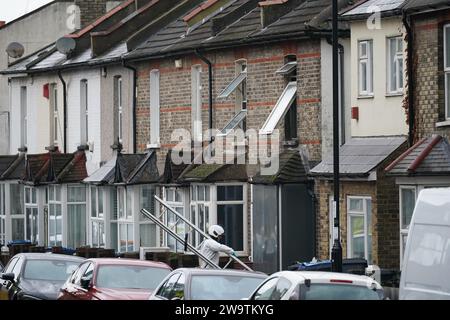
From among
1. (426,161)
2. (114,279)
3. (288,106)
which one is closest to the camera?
(114,279)

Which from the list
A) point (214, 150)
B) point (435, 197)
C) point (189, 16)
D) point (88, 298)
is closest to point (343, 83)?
point (214, 150)

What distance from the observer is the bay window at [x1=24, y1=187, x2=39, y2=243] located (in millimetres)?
55438

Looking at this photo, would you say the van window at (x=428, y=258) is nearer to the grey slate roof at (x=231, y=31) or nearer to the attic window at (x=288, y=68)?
the grey slate roof at (x=231, y=31)

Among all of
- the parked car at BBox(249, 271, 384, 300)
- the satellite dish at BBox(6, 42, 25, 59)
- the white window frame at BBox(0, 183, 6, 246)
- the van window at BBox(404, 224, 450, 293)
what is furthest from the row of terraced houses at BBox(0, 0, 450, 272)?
the parked car at BBox(249, 271, 384, 300)

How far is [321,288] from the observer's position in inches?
791

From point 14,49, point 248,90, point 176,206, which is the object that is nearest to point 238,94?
point 248,90

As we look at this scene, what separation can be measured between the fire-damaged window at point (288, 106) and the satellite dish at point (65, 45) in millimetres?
15122

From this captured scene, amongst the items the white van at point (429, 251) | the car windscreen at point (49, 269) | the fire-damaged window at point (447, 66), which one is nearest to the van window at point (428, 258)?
the white van at point (429, 251)

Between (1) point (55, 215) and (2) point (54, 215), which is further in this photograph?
(2) point (54, 215)

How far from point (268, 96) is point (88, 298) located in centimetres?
1560

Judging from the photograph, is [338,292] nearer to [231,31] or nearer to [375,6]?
[375,6]

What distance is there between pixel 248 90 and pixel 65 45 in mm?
13733

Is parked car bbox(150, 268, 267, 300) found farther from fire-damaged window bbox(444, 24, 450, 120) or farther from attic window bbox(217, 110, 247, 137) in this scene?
attic window bbox(217, 110, 247, 137)

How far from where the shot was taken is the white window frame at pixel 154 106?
46.4 m
